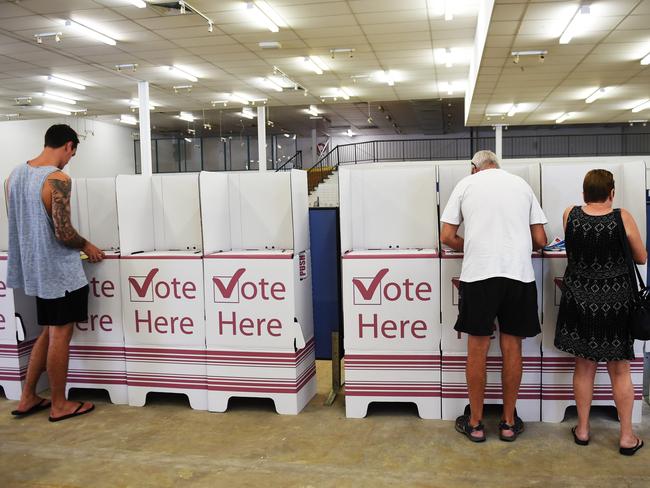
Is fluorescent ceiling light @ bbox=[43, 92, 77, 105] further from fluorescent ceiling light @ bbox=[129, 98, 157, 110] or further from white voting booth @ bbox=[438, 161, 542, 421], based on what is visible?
white voting booth @ bbox=[438, 161, 542, 421]

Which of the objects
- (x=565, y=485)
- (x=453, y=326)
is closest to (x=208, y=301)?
(x=453, y=326)

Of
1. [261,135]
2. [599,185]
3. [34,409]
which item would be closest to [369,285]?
[599,185]

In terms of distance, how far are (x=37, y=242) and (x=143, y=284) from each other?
0.71 meters

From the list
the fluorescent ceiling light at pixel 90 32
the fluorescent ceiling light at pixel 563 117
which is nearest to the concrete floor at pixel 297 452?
the fluorescent ceiling light at pixel 90 32

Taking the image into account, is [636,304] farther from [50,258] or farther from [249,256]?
[50,258]

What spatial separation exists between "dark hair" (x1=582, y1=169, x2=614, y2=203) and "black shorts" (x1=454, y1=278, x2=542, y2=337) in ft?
1.85

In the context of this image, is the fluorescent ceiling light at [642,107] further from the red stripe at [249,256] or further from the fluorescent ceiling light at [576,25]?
the red stripe at [249,256]

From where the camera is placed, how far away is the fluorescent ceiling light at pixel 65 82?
38.2ft

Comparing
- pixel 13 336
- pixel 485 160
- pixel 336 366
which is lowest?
pixel 336 366

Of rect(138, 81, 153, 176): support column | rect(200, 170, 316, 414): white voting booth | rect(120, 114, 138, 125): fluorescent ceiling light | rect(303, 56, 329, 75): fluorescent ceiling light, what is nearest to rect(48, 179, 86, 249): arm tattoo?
rect(200, 170, 316, 414): white voting booth

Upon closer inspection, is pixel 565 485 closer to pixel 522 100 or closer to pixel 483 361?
pixel 483 361

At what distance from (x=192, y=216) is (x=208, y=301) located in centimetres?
70

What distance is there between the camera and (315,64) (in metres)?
10.9

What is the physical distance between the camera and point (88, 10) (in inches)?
300
